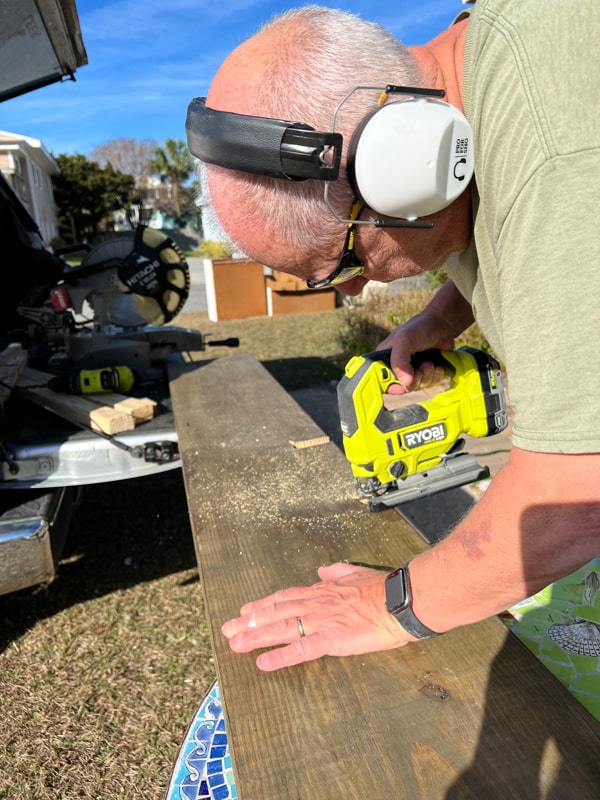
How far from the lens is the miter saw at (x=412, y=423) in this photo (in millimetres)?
1883

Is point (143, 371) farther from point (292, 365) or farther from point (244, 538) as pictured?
point (292, 365)

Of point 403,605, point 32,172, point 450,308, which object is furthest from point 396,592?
point 32,172

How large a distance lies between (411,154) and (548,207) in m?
0.33

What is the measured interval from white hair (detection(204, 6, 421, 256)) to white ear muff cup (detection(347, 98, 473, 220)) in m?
0.05

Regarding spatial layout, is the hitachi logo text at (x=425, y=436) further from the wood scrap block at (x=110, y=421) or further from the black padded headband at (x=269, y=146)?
the wood scrap block at (x=110, y=421)

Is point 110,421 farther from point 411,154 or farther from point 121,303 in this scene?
point 411,154

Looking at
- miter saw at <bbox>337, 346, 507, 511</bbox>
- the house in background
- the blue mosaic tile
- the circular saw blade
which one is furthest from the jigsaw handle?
the house in background

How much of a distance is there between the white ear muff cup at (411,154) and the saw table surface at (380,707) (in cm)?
100

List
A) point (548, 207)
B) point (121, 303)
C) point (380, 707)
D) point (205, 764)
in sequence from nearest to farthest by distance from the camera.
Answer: point (548, 207) → point (380, 707) → point (205, 764) → point (121, 303)

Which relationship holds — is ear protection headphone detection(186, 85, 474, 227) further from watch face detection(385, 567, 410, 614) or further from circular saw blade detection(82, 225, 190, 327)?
circular saw blade detection(82, 225, 190, 327)

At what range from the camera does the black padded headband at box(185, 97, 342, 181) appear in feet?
3.32

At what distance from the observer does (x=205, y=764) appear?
164 centimetres

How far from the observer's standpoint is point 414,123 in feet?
3.39

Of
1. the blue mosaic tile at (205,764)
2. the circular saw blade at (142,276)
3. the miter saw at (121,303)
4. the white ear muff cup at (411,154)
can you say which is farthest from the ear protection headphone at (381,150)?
the circular saw blade at (142,276)
